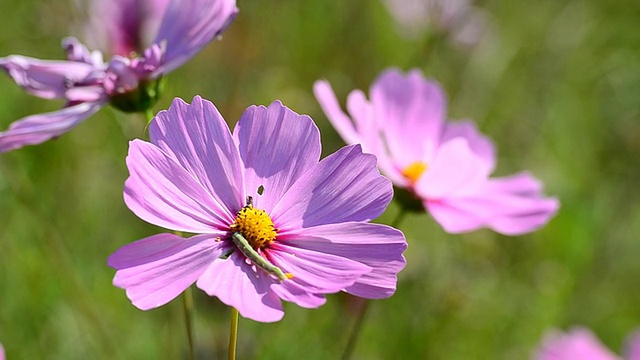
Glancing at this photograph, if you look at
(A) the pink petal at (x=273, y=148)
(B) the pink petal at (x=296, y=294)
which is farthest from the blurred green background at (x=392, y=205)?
(B) the pink petal at (x=296, y=294)

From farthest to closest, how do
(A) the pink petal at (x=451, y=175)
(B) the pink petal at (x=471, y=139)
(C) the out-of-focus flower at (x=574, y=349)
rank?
1. (C) the out-of-focus flower at (x=574, y=349)
2. (B) the pink petal at (x=471, y=139)
3. (A) the pink petal at (x=451, y=175)

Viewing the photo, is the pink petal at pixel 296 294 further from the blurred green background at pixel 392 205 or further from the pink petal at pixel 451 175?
the blurred green background at pixel 392 205

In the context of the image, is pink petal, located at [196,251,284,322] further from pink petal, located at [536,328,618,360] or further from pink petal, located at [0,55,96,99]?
pink petal, located at [536,328,618,360]

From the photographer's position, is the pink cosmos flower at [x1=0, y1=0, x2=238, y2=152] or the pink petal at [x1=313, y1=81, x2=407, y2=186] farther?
the pink petal at [x1=313, y1=81, x2=407, y2=186]

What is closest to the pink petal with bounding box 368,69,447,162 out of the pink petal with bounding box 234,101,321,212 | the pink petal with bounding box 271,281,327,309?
the pink petal with bounding box 234,101,321,212

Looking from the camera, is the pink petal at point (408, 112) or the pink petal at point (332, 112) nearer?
the pink petal at point (332, 112)

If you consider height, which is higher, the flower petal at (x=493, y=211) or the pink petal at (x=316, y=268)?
the pink petal at (x=316, y=268)

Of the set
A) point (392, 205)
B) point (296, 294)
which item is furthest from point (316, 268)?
point (392, 205)
